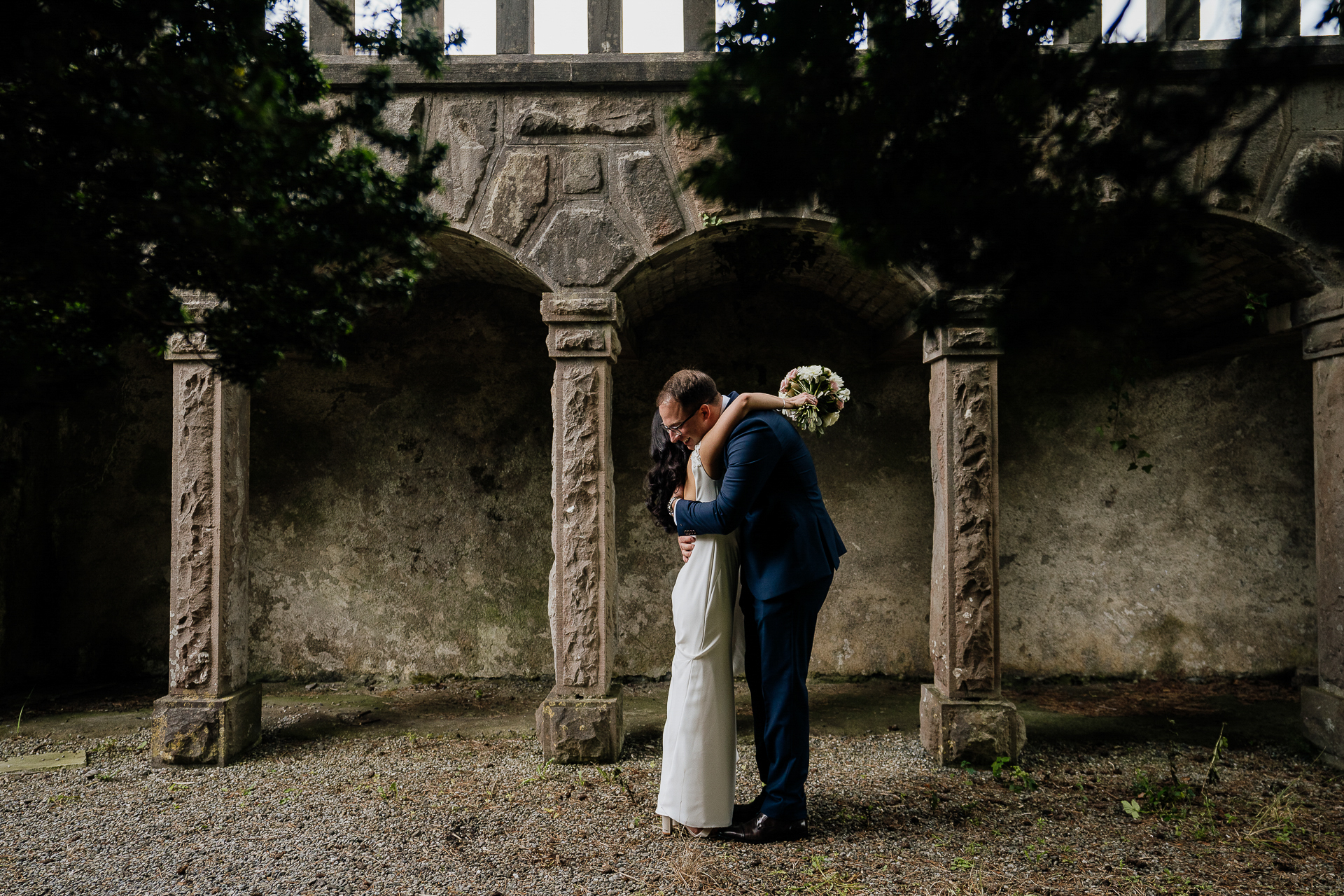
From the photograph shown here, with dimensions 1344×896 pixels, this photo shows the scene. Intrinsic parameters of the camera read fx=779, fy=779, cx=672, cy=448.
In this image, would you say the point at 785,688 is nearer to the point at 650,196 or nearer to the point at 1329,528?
the point at 650,196

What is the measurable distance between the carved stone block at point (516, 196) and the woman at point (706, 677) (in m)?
A: 1.82

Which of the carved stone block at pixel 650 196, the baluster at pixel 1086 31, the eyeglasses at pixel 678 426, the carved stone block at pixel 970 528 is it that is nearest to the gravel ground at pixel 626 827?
the carved stone block at pixel 970 528

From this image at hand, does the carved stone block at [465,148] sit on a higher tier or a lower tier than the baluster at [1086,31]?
lower

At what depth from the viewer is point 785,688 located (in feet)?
10.1

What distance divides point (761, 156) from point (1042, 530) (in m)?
5.46

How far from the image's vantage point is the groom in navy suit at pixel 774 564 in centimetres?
305

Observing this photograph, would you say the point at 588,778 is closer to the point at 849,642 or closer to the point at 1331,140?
the point at 849,642

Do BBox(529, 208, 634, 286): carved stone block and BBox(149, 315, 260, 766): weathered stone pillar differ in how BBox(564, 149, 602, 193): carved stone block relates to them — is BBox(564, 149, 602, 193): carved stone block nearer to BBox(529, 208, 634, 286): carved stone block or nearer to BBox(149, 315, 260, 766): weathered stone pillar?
BBox(529, 208, 634, 286): carved stone block

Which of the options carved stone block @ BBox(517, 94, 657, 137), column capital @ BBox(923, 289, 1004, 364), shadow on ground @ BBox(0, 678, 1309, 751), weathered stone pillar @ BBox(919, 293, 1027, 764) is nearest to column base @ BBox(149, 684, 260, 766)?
shadow on ground @ BBox(0, 678, 1309, 751)

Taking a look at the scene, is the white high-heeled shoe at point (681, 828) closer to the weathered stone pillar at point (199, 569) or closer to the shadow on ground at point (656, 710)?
the shadow on ground at point (656, 710)

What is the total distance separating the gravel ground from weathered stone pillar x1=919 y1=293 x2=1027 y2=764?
8.6 inches

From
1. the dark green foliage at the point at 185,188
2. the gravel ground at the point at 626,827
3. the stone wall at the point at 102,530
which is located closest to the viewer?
the dark green foliage at the point at 185,188

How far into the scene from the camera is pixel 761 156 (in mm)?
1410

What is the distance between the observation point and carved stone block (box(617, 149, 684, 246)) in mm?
4203
